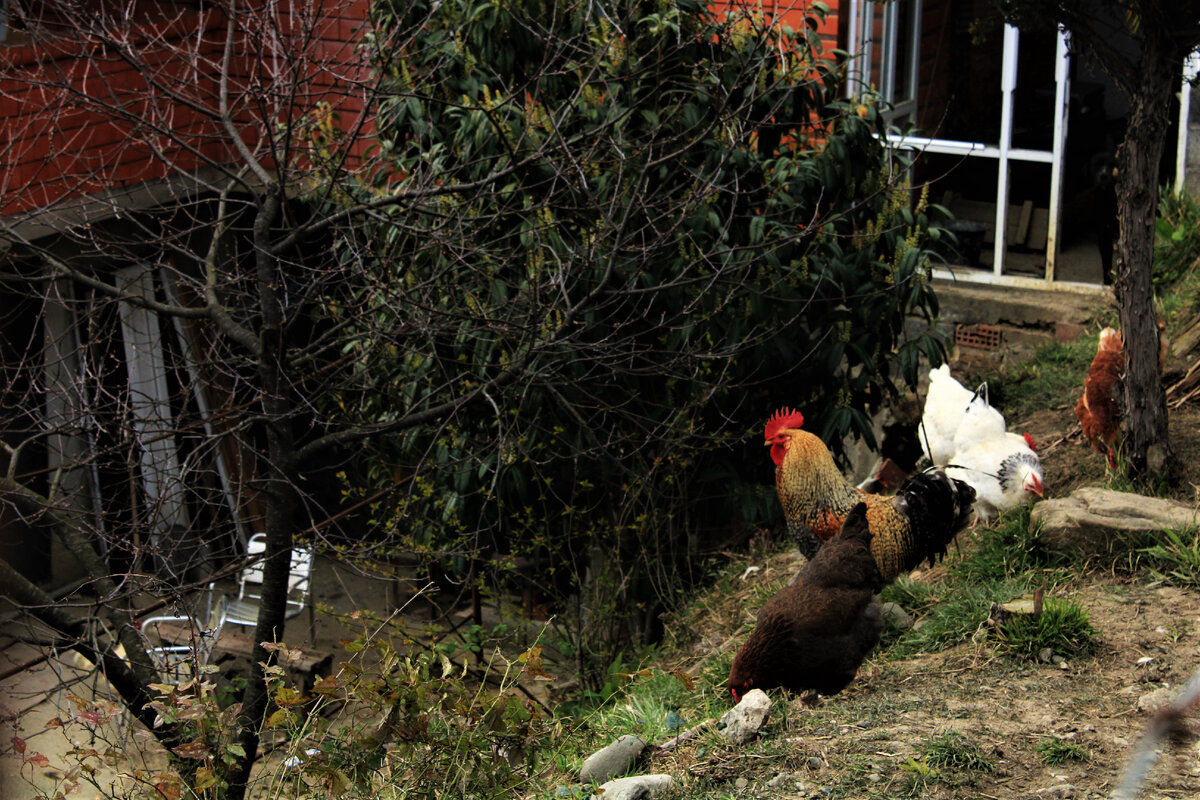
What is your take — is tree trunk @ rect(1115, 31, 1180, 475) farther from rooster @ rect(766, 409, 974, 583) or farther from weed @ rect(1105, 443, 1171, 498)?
rooster @ rect(766, 409, 974, 583)

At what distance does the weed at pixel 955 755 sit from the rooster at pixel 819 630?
0.66 metres

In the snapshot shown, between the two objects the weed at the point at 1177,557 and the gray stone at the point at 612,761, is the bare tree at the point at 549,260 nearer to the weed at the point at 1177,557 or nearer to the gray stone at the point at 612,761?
the gray stone at the point at 612,761

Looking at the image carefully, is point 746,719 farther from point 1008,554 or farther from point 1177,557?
point 1177,557

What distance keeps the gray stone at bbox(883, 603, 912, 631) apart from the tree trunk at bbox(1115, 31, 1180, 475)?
5.01ft

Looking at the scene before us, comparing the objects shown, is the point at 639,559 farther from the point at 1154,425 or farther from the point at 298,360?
the point at 1154,425

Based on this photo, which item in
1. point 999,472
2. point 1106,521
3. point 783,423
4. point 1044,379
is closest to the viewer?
point 1106,521

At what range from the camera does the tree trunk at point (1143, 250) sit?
4.95m

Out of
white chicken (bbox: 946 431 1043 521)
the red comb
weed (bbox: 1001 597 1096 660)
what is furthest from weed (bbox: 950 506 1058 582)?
the red comb

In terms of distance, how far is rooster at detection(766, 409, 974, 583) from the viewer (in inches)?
191

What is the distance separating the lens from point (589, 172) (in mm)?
5230

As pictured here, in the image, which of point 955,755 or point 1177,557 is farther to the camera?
point 1177,557

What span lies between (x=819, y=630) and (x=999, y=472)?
181 cm

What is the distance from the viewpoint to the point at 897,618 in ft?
15.7

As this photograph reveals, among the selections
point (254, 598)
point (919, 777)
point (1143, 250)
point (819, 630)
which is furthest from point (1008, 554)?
point (254, 598)
